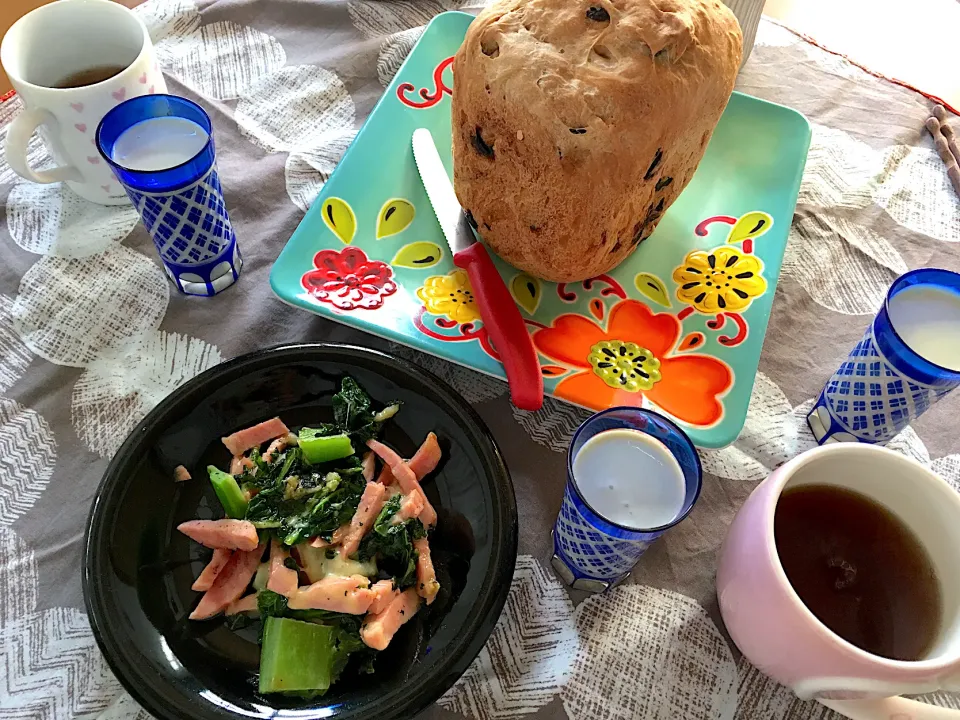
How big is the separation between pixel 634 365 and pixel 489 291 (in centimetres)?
20

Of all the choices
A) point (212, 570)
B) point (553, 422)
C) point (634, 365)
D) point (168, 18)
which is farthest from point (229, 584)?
point (168, 18)

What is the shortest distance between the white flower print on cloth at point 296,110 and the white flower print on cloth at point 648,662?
2.75 ft

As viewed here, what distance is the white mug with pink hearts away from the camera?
0.92 meters

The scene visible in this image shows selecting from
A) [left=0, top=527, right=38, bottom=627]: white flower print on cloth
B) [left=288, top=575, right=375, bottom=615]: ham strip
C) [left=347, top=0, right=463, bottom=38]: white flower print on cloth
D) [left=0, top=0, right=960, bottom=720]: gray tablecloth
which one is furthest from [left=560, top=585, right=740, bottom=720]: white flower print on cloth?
[left=347, top=0, right=463, bottom=38]: white flower print on cloth

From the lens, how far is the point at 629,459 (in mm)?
711

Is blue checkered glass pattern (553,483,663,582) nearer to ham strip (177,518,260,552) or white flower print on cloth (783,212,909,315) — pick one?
ham strip (177,518,260,552)

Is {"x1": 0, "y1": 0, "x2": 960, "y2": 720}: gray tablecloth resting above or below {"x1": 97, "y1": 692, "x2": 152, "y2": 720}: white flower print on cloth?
above

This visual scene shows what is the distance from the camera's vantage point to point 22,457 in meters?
0.84

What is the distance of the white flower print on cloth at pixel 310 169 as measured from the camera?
1093 mm

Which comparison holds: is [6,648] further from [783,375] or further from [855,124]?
[855,124]

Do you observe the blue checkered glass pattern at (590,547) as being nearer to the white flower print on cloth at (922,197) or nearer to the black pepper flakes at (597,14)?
the black pepper flakes at (597,14)

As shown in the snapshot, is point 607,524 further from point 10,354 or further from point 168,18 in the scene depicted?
point 168,18

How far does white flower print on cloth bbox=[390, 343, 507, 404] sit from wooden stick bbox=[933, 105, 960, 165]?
898 millimetres

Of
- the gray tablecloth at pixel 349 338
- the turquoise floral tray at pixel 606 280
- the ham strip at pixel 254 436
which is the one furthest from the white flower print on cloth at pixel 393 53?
the ham strip at pixel 254 436
